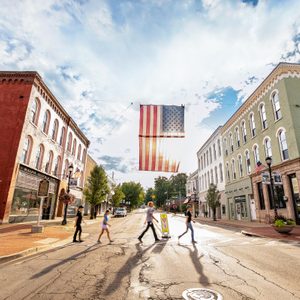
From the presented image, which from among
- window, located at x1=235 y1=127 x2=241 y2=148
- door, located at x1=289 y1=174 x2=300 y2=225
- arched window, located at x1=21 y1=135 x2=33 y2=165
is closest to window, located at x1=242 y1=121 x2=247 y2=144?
window, located at x1=235 y1=127 x2=241 y2=148

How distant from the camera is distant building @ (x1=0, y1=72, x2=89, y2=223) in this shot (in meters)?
18.0

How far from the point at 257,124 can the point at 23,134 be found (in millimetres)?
23286

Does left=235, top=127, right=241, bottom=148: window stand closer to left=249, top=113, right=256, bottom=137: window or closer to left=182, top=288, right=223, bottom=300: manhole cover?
left=249, top=113, right=256, bottom=137: window

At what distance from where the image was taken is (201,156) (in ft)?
153

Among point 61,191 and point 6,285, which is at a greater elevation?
point 61,191

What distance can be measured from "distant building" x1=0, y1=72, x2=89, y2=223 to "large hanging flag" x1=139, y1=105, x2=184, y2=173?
11.8 metres

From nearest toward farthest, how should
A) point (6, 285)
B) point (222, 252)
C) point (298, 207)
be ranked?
point (6, 285) < point (222, 252) < point (298, 207)

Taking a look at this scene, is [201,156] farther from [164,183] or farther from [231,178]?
[164,183]

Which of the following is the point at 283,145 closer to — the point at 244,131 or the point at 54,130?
the point at 244,131

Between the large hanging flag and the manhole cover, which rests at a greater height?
the large hanging flag

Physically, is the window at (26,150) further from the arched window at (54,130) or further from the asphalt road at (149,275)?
the asphalt road at (149,275)

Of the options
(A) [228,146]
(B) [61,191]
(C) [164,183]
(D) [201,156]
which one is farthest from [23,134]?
(C) [164,183]

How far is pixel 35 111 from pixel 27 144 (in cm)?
333

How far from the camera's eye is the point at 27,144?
66.6ft
